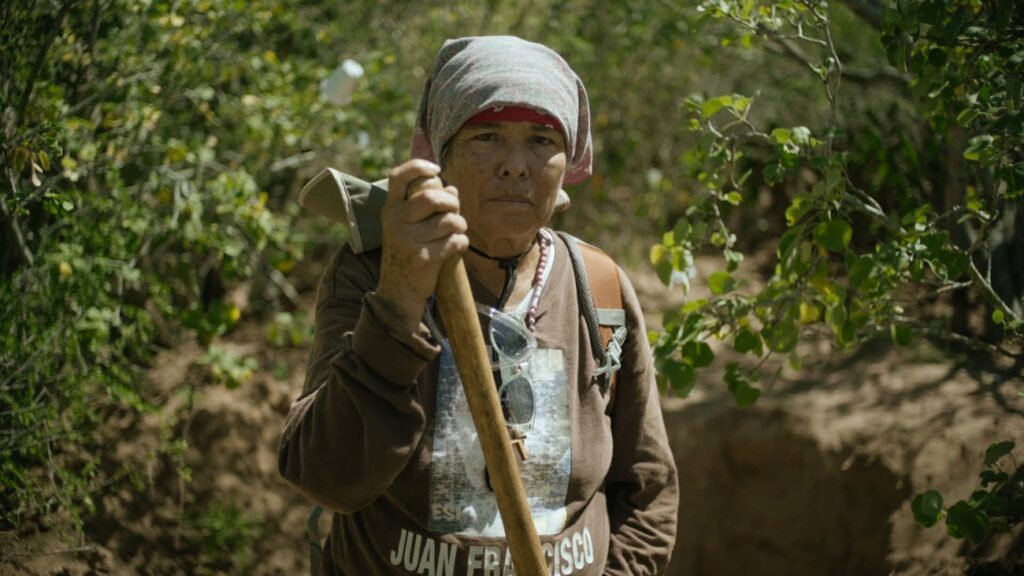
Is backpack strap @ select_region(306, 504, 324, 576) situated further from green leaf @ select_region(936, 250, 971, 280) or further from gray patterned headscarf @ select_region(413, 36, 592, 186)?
green leaf @ select_region(936, 250, 971, 280)

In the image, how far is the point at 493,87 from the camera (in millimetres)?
1912

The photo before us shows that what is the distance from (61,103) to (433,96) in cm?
166

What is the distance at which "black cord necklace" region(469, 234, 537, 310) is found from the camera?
207 cm

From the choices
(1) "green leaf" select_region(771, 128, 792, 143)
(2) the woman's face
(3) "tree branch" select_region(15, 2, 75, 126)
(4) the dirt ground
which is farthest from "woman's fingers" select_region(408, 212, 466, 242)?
(4) the dirt ground

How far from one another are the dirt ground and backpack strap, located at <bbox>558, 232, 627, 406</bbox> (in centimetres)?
230

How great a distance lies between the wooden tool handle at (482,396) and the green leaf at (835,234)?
142 centimetres

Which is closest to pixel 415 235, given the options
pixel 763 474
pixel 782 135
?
pixel 782 135

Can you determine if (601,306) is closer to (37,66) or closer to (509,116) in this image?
(509,116)

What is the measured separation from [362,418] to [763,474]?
9.95ft

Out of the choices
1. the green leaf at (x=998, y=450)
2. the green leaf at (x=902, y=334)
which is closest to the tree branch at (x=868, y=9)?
the green leaf at (x=902, y=334)

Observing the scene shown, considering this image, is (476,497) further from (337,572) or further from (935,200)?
(935,200)

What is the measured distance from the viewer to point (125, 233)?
→ 3936mm

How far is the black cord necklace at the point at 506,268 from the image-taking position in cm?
207

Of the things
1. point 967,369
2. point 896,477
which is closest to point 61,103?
point 896,477
